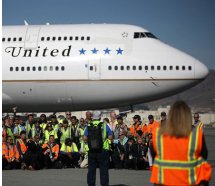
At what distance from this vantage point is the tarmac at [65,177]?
11891 millimetres

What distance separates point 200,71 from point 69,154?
9.06m

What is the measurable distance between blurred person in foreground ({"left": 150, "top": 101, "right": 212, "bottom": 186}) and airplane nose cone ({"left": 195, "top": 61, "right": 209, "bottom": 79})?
1726 cm

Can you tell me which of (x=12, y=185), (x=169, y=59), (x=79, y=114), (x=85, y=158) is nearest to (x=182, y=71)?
(x=169, y=59)

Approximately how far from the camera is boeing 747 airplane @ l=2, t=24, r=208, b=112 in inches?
888

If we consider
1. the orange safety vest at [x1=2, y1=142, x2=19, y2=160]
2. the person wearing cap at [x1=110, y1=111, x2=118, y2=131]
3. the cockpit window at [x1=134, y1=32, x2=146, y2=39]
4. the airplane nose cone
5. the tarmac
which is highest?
the cockpit window at [x1=134, y1=32, x2=146, y2=39]

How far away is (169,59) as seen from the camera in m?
22.7

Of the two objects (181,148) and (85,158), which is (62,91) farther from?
(181,148)

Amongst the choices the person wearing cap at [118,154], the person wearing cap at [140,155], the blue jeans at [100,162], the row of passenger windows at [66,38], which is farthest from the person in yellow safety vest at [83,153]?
the row of passenger windows at [66,38]

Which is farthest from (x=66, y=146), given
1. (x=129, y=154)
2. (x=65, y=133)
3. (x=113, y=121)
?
(x=113, y=121)

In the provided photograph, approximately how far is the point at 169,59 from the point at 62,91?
197 inches

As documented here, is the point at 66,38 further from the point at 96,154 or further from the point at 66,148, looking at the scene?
the point at 96,154

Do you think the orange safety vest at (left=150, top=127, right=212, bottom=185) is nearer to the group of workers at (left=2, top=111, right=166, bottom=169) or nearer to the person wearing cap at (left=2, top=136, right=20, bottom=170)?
the group of workers at (left=2, top=111, right=166, bottom=169)

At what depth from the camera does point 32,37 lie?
79.0 ft

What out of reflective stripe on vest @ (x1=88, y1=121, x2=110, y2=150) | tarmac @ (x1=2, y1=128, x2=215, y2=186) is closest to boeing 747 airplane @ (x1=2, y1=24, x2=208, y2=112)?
tarmac @ (x1=2, y1=128, x2=215, y2=186)
